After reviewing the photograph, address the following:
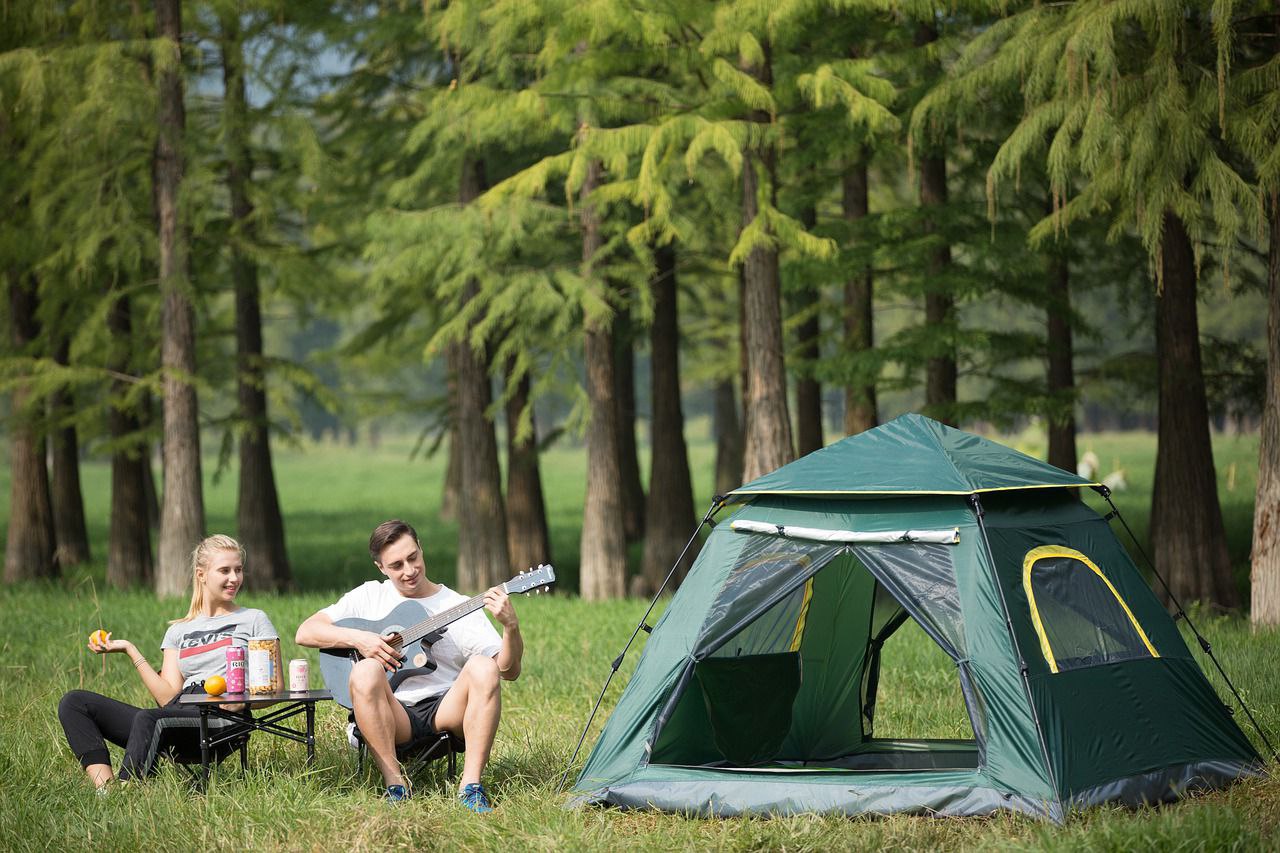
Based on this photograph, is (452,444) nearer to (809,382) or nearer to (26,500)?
(26,500)

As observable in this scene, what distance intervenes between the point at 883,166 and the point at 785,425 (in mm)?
5259

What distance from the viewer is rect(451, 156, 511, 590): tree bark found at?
16.7 m

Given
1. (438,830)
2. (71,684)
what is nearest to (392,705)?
(438,830)

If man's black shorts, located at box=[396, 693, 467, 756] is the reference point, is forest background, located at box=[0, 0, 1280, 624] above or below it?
Answer: above

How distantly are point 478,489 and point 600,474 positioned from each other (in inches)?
77.9

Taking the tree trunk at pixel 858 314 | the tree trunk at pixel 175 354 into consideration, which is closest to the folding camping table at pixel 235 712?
the tree trunk at pixel 175 354

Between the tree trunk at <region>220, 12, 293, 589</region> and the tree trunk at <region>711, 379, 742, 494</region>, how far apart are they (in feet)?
28.4

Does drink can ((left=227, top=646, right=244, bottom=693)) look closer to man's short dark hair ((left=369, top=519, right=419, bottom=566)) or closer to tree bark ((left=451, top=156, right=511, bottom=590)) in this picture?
man's short dark hair ((left=369, top=519, right=419, bottom=566))

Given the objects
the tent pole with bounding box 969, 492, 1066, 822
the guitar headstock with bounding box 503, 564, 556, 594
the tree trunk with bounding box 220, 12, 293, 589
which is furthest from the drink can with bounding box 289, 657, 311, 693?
the tree trunk with bounding box 220, 12, 293, 589

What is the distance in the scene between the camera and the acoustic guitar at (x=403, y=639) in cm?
585

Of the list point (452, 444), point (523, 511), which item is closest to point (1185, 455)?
point (523, 511)

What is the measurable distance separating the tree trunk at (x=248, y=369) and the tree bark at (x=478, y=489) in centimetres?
239

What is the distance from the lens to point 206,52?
16.3m

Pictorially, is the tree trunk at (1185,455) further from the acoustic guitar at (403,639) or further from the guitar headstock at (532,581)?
the guitar headstock at (532,581)
